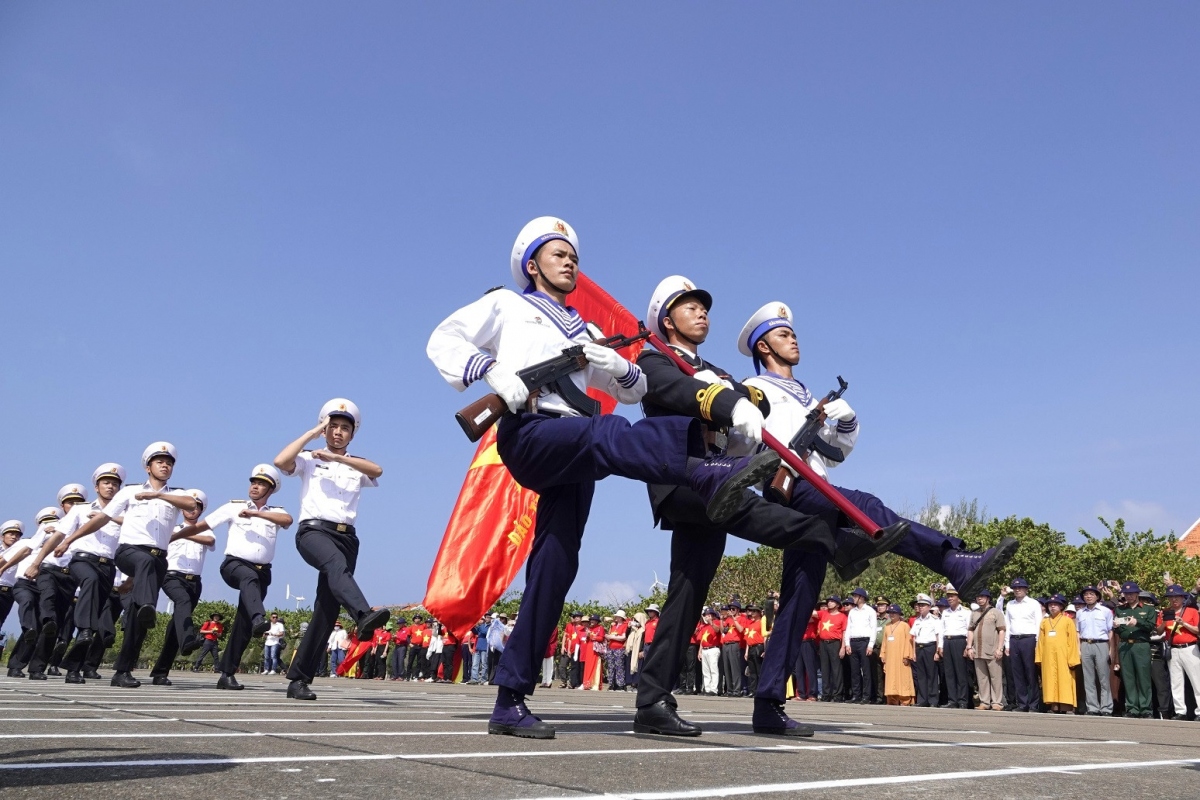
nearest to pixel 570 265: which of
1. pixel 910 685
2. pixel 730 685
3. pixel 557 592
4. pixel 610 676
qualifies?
pixel 557 592

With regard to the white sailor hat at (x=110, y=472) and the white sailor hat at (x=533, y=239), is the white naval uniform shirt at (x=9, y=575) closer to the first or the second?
the white sailor hat at (x=110, y=472)

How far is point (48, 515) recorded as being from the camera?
47.6 ft

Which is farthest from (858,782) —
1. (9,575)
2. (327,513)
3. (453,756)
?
(9,575)

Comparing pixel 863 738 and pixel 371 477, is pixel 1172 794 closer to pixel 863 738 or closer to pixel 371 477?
pixel 863 738

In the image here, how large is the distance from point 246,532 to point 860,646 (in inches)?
462

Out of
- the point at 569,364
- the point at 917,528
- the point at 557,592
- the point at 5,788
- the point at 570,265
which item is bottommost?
A: the point at 5,788

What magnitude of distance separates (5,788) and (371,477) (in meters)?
5.86

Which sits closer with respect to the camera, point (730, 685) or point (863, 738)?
point (863, 738)

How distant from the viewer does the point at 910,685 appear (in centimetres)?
1747

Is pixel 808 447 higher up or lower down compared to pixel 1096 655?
higher up

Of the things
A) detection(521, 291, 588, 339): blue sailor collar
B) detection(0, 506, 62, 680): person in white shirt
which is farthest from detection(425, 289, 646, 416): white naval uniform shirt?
detection(0, 506, 62, 680): person in white shirt

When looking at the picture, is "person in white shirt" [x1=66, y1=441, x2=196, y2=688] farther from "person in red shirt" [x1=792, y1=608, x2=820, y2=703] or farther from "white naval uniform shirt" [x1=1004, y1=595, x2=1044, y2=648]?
"person in red shirt" [x1=792, y1=608, x2=820, y2=703]

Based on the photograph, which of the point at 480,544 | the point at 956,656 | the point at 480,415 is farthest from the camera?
the point at 956,656

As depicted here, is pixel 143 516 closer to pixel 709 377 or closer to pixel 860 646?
pixel 709 377
